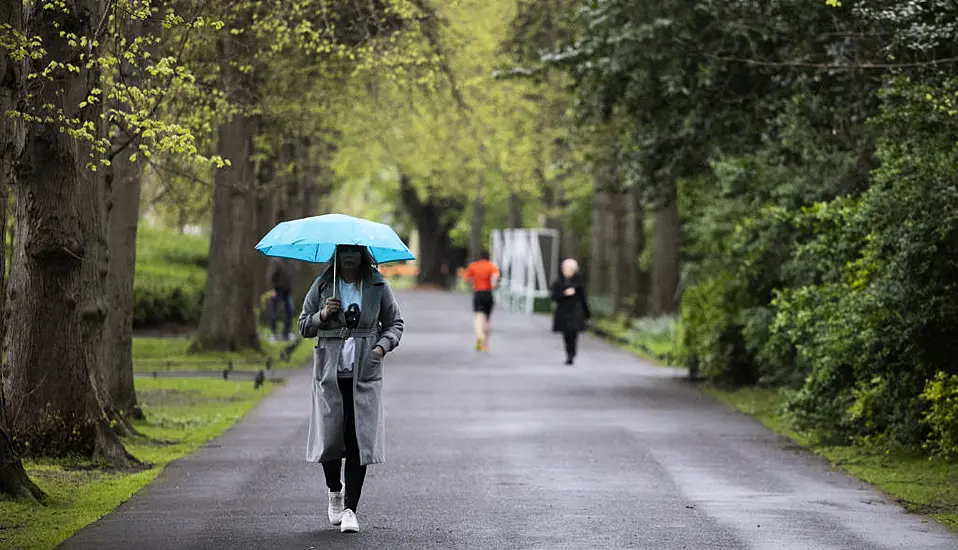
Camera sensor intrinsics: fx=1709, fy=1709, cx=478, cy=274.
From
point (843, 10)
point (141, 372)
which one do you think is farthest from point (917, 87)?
point (141, 372)

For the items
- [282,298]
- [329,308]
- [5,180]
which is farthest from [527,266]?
[329,308]

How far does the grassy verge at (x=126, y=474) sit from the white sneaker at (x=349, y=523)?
1.68m

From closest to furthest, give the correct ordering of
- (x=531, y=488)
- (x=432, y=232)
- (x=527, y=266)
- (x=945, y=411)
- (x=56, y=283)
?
(x=531, y=488)
(x=56, y=283)
(x=945, y=411)
(x=527, y=266)
(x=432, y=232)

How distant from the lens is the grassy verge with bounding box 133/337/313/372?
27.5 meters

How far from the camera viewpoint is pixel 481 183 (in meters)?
68.4

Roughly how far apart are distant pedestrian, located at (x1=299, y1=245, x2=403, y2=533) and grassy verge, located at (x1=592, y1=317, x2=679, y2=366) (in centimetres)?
1869

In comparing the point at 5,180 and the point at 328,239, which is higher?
the point at 5,180

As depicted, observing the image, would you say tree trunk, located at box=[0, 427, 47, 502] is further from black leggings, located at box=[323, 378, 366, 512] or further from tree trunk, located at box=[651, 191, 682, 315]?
tree trunk, located at box=[651, 191, 682, 315]

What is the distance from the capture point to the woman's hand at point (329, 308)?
10539 mm

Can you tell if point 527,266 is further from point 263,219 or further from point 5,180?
point 5,180

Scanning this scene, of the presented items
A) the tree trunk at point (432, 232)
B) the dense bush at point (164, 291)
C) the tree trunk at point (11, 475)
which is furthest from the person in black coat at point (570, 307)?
the tree trunk at point (432, 232)

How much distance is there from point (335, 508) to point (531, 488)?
8.86 feet

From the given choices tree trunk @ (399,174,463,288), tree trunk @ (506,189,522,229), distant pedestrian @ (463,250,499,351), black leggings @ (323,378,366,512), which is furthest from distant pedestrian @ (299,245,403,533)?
tree trunk @ (399,174,463,288)

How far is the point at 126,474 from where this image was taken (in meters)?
13.9
